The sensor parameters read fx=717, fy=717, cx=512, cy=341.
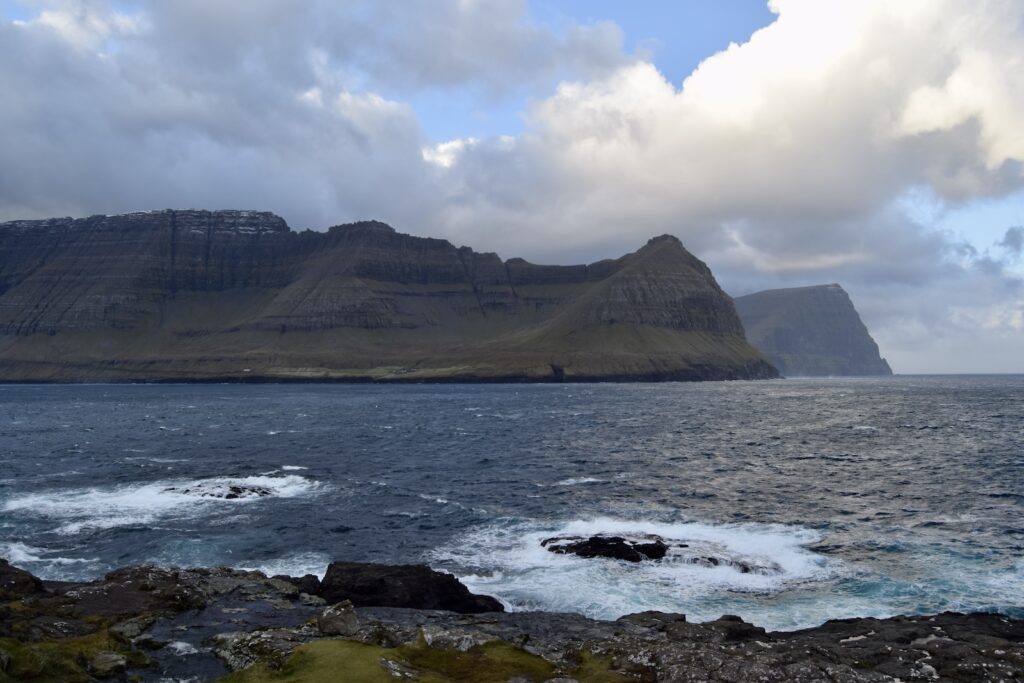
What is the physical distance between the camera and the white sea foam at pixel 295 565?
3679 centimetres

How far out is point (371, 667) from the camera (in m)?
18.9

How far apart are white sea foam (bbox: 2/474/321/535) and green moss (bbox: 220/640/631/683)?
3201 cm

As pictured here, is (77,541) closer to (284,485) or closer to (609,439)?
(284,485)

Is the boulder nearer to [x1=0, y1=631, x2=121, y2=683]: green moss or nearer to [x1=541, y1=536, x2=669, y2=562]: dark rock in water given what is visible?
[x1=0, y1=631, x2=121, y2=683]: green moss

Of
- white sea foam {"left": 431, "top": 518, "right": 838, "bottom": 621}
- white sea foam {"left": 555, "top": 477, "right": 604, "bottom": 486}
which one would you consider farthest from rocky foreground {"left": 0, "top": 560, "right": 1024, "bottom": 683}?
white sea foam {"left": 555, "top": 477, "right": 604, "bottom": 486}

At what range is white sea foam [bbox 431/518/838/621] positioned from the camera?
107ft

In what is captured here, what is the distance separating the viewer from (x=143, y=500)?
176 ft

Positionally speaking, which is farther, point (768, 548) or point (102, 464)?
point (102, 464)

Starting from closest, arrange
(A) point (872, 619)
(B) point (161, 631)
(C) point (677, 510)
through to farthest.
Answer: (B) point (161, 631) → (A) point (872, 619) → (C) point (677, 510)

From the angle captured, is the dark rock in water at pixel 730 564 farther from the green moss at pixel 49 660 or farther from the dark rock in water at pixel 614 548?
the green moss at pixel 49 660

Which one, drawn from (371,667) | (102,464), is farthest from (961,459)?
(102,464)

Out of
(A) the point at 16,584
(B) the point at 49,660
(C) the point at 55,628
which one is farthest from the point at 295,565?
(B) the point at 49,660

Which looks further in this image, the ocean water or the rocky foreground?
the ocean water

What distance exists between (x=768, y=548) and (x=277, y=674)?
29.7 metres
